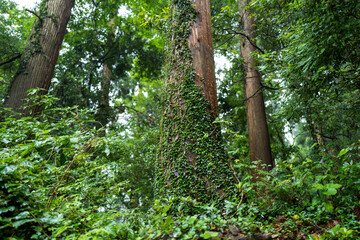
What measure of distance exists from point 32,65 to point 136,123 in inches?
169

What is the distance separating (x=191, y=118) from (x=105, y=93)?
7356 millimetres

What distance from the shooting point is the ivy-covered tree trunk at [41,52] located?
16.5ft

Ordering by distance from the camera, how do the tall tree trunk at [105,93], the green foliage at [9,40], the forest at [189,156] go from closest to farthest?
the forest at [189,156] < the green foliage at [9,40] < the tall tree trunk at [105,93]

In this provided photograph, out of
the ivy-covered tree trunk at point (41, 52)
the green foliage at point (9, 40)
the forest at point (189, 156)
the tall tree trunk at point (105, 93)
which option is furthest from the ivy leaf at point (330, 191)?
the tall tree trunk at point (105, 93)

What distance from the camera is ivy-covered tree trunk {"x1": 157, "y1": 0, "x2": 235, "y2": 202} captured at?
274 centimetres

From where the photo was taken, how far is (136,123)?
884 cm

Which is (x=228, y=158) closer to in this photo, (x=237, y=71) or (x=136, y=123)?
(x=237, y=71)

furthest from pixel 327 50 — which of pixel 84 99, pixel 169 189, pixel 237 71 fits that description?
pixel 84 99

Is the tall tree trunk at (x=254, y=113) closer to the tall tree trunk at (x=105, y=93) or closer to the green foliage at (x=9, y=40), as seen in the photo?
the tall tree trunk at (x=105, y=93)

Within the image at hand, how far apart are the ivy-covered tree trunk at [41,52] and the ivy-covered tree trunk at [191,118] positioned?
3579mm

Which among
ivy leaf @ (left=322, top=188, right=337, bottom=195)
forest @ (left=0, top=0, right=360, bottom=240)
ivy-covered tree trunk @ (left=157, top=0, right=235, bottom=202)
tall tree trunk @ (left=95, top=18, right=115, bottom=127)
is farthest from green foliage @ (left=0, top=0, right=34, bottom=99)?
ivy leaf @ (left=322, top=188, right=337, bottom=195)

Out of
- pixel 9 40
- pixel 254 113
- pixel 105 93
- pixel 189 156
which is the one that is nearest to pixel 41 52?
pixel 9 40

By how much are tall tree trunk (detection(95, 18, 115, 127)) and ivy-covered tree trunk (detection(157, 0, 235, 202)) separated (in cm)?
558

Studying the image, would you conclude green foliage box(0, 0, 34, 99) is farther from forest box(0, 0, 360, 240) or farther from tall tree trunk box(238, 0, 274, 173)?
tall tree trunk box(238, 0, 274, 173)
